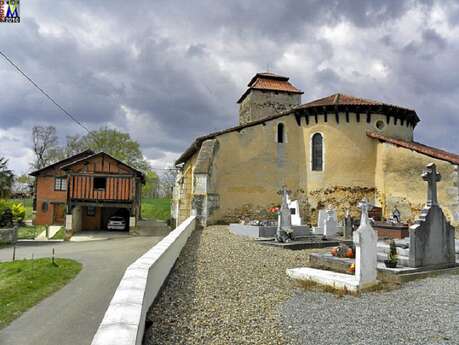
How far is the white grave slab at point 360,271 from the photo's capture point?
21.2ft

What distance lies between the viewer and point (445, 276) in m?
7.45

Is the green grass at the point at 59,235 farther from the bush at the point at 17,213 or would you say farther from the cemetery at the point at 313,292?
the cemetery at the point at 313,292

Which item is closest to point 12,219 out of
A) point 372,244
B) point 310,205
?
point 310,205

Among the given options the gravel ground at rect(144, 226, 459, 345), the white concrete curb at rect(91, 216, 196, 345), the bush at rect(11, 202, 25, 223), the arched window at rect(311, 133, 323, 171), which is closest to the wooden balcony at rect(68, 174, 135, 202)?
the bush at rect(11, 202, 25, 223)

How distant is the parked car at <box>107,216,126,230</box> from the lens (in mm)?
25969

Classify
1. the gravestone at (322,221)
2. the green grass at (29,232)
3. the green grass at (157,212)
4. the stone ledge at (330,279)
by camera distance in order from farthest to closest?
1. the green grass at (157,212)
2. the green grass at (29,232)
3. the gravestone at (322,221)
4. the stone ledge at (330,279)

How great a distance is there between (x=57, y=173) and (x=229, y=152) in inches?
709

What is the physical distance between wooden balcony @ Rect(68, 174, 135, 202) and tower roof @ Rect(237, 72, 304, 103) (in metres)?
12.3

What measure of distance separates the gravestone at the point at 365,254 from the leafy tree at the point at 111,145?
36791 millimetres

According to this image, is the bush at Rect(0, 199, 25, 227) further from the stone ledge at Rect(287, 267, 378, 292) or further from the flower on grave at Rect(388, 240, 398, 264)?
the flower on grave at Rect(388, 240, 398, 264)

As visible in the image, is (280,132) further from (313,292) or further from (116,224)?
(313,292)

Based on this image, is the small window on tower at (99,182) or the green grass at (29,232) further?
the small window on tower at (99,182)

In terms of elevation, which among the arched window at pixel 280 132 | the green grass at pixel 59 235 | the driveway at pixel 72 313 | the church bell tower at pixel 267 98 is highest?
the church bell tower at pixel 267 98

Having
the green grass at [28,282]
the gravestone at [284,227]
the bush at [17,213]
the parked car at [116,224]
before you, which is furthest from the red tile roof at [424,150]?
the bush at [17,213]
